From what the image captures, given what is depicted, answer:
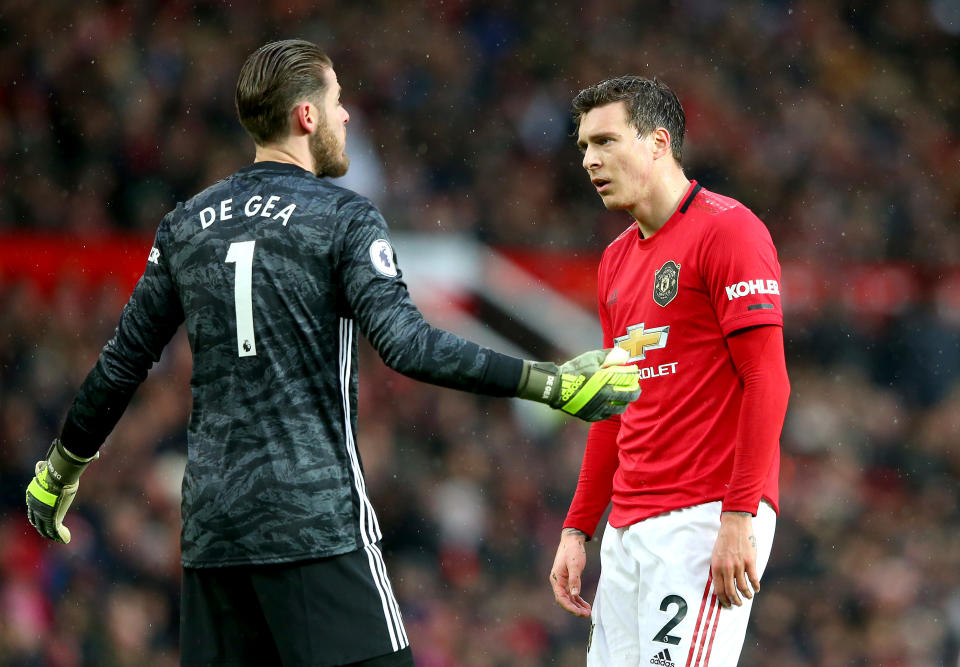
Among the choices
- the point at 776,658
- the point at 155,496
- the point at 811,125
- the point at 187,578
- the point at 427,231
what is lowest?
the point at 776,658

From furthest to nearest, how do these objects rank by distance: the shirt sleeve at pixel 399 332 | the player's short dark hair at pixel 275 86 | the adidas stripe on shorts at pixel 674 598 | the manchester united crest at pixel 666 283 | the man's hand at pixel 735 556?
the manchester united crest at pixel 666 283, the adidas stripe on shorts at pixel 674 598, the man's hand at pixel 735 556, the player's short dark hair at pixel 275 86, the shirt sleeve at pixel 399 332

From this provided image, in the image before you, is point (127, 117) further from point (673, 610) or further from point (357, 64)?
point (673, 610)

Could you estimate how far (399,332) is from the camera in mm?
2775

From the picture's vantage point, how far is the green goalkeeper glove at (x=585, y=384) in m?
2.83

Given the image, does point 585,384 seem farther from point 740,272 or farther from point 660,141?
point 660,141

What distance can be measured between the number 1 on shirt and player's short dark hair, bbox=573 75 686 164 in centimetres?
126

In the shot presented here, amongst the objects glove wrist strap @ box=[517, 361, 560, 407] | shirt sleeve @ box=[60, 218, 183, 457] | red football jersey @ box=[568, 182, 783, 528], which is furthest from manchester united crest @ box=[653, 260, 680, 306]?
shirt sleeve @ box=[60, 218, 183, 457]

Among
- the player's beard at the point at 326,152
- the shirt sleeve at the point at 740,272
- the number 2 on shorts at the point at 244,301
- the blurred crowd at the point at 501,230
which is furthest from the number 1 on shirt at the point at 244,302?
the blurred crowd at the point at 501,230

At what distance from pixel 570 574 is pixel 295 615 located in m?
1.13

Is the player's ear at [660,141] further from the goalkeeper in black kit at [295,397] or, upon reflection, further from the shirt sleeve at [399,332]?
the shirt sleeve at [399,332]

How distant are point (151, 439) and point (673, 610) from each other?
705 cm

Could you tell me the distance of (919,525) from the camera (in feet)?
32.8

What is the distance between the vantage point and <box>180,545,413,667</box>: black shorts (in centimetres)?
282

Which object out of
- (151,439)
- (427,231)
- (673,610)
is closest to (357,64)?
(427,231)
